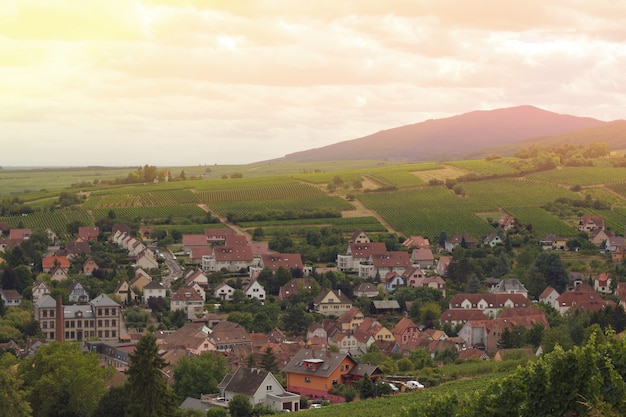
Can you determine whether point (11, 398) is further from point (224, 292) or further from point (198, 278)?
point (198, 278)

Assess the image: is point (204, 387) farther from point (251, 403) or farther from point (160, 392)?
point (160, 392)

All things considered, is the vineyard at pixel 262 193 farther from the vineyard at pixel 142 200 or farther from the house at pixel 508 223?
the house at pixel 508 223

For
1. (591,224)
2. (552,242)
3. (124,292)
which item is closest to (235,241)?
(124,292)

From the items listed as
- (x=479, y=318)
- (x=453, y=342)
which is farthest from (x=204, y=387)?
(x=479, y=318)

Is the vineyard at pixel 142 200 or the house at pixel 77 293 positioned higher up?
the vineyard at pixel 142 200

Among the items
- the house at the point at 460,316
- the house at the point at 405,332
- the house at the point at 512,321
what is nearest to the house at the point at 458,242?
the house at the point at 460,316

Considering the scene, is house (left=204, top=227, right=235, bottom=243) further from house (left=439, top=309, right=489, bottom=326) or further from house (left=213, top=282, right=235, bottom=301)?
house (left=439, top=309, right=489, bottom=326)

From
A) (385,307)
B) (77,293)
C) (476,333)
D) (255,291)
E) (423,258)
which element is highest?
(423,258)
